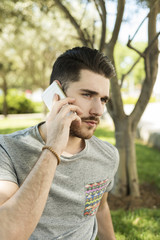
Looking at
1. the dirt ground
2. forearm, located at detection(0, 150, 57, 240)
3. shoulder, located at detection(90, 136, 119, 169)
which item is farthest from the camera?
the dirt ground

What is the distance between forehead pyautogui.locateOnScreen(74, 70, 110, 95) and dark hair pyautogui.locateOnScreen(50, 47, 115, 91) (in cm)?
3

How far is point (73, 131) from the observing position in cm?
198

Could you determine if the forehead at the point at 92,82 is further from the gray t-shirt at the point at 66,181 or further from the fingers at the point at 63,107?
the gray t-shirt at the point at 66,181

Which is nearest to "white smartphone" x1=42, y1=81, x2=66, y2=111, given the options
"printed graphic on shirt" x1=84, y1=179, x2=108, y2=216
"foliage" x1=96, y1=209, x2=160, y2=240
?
"printed graphic on shirt" x1=84, y1=179, x2=108, y2=216

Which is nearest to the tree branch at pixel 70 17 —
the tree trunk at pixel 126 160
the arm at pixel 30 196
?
the tree trunk at pixel 126 160

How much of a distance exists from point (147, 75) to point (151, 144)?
5.69 metres

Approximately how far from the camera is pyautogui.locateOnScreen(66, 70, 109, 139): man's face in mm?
1951

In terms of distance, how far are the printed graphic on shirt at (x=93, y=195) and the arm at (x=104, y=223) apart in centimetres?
20

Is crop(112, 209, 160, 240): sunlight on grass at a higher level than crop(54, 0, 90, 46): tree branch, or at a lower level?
lower

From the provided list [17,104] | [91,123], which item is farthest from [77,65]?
[17,104]

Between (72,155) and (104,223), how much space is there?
75cm

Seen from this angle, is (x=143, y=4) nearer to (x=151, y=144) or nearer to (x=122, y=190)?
(x=122, y=190)

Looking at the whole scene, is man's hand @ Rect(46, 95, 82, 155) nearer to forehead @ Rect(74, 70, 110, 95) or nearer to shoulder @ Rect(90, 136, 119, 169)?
forehead @ Rect(74, 70, 110, 95)

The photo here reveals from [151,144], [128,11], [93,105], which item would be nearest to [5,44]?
[151,144]
